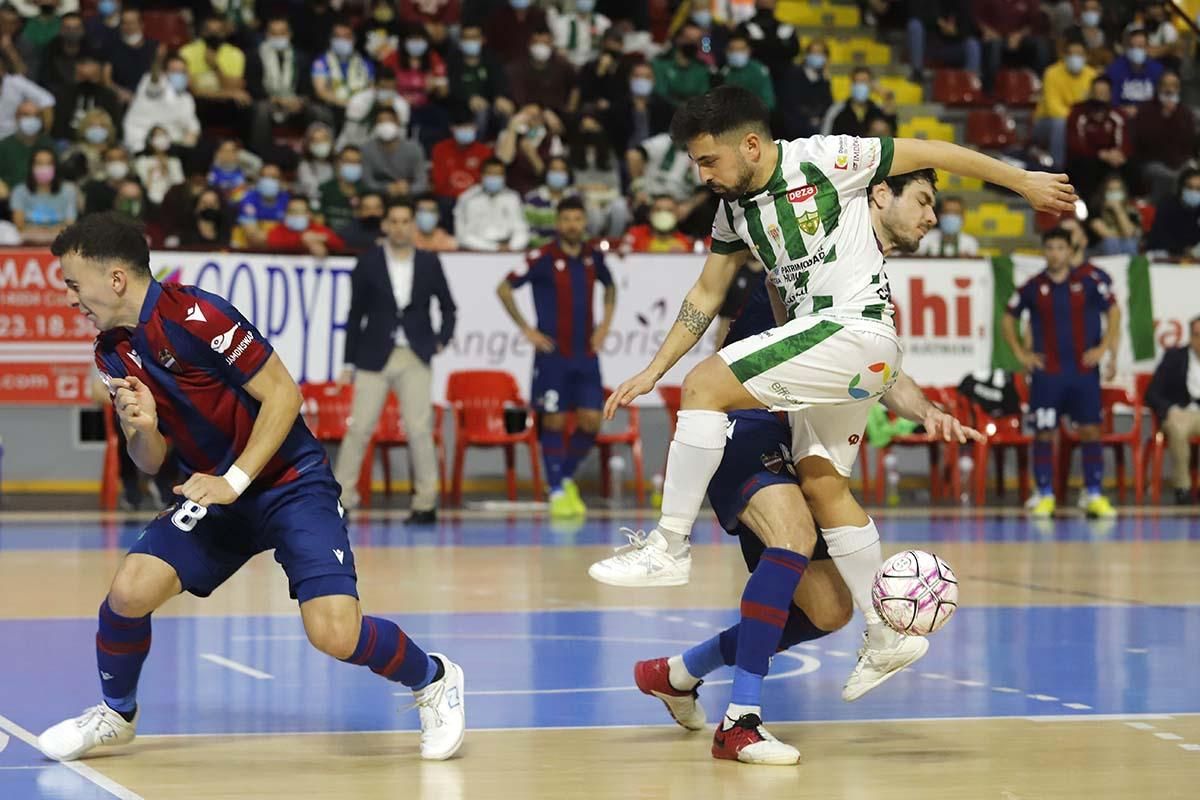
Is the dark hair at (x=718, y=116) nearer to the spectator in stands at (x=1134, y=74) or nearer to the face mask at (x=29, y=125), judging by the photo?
the face mask at (x=29, y=125)

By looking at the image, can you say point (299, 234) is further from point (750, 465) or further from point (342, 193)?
point (750, 465)

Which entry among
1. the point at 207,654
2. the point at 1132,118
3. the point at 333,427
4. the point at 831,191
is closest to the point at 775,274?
the point at 831,191

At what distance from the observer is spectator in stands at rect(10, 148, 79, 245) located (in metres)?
18.2

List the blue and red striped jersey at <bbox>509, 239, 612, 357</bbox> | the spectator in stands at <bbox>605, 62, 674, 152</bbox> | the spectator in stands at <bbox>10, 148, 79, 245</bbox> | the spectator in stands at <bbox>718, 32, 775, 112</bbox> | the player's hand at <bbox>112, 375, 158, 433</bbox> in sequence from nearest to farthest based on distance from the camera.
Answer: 1. the player's hand at <bbox>112, 375, 158, 433</bbox>
2. the blue and red striped jersey at <bbox>509, 239, 612, 357</bbox>
3. the spectator in stands at <bbox>10, 148, 79, 245</bbox>
4. the spectator in stands at <bbox>605, 62, 674, 152</bbox>
5. the spectator in stands at <bbox>718, 32, 775, 112</bbox>

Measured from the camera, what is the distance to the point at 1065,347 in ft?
56.6

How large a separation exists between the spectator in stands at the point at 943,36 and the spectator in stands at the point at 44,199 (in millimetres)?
11543

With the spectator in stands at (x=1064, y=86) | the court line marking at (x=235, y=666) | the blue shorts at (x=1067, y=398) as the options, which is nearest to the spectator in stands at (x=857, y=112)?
the spectator in stands at (x=1064, y=86)

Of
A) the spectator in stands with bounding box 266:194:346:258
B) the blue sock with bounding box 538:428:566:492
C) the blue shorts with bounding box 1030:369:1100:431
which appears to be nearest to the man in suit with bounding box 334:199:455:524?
the blue sock with bounding box 538:428:566:492

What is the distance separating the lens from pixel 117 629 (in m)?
6.14

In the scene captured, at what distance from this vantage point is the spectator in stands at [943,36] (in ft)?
81.7

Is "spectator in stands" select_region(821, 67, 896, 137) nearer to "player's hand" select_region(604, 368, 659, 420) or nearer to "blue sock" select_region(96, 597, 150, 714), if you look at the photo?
"player's hand" select_region(604, 368, 659, 420)

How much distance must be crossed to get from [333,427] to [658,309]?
10.7 ft

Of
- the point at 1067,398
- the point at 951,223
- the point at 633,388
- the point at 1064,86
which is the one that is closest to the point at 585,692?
the point at 633,388

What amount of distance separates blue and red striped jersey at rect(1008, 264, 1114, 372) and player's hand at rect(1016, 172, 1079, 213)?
11.3 m
